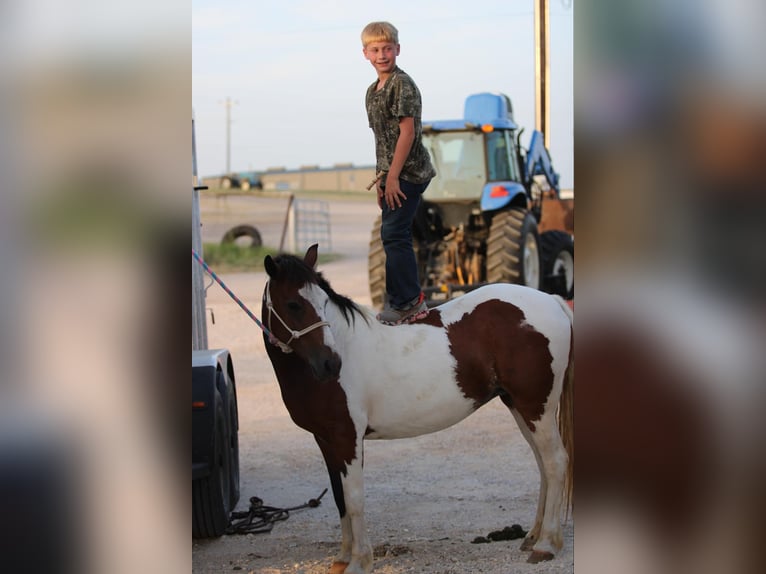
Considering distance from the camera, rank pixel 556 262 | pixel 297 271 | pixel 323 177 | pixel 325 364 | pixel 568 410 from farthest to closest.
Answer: pixel 323 177 < pixel 556 262 < pixel 568 410 < pixel 297 271 < pixel 325 364

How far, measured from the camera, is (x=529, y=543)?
463cm

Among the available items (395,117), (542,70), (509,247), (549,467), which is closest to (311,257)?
(395,117)

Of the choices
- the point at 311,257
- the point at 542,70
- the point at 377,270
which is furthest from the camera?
the point at 542,70

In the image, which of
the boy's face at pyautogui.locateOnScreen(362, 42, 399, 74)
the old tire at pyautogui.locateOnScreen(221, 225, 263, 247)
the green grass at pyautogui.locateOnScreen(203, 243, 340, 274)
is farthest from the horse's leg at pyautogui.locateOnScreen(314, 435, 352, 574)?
the old tire at pyautogui.locateOnScreen(221, 225, 263, 247)

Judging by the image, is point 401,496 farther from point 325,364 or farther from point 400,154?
point 400,154

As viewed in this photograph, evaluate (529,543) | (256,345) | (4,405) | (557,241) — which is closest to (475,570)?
(529,543)

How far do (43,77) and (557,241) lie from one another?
12725mm

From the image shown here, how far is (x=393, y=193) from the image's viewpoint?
4.51m

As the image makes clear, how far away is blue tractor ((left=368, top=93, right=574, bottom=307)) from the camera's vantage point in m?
12.6

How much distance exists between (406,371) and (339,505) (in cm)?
69

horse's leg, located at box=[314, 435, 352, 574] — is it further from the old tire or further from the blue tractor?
the old tire

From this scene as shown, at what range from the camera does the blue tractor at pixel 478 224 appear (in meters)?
12.6

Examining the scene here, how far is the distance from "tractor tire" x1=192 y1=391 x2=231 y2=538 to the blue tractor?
748 cm

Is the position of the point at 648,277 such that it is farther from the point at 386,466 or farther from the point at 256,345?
the point at 256,345
